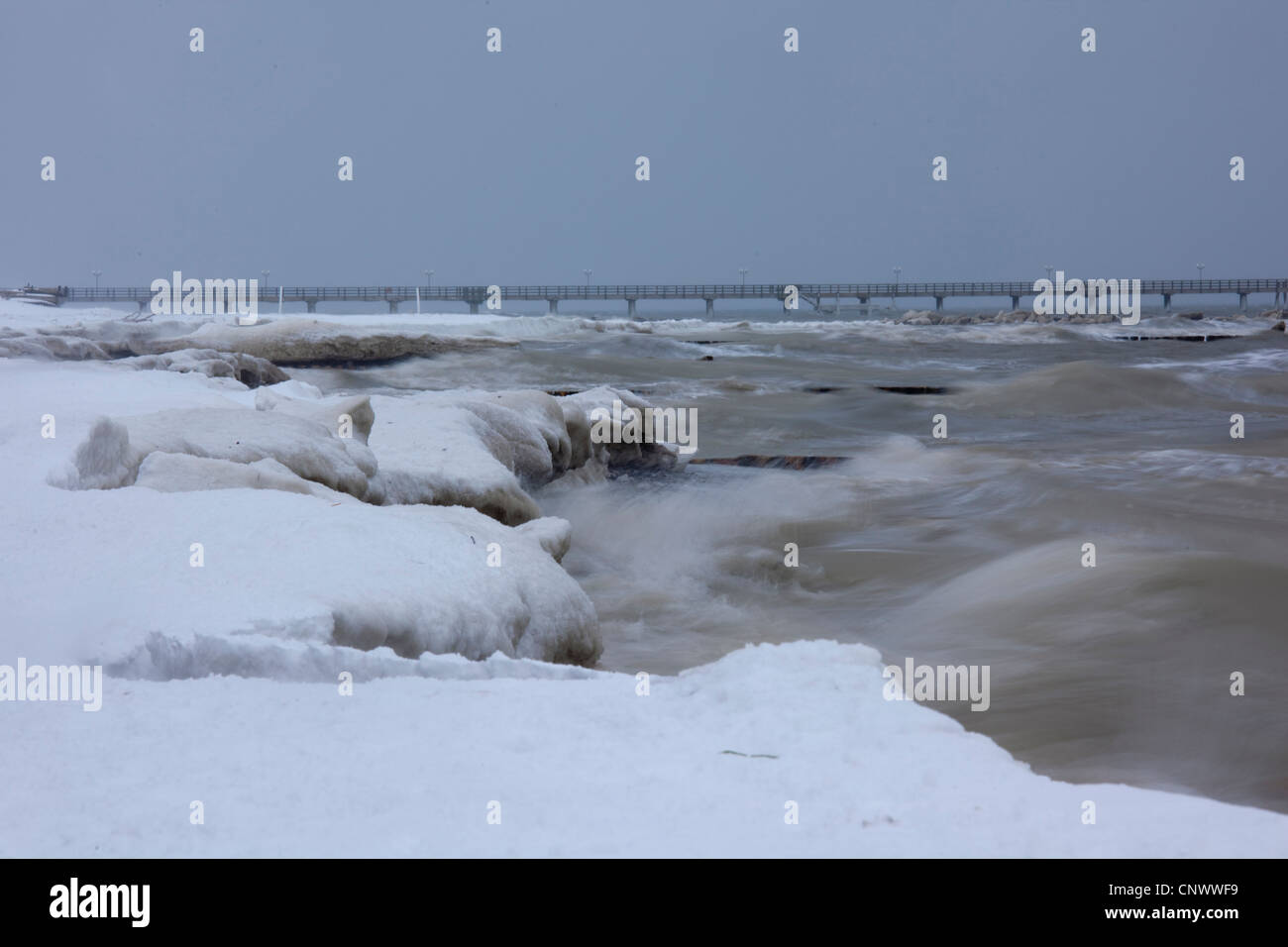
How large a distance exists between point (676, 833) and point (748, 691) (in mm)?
873

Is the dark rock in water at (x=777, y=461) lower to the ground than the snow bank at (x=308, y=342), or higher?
lower

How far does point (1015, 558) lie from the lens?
7508 mm

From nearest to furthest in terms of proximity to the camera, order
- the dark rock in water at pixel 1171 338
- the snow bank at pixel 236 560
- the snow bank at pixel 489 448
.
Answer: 1. the snow bank at pixel 236 560
2. the snow bank at pixel 489 448
3. the dark rock in water at pixel 1171 338

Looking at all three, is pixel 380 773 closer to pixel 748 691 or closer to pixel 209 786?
pixel 209 786

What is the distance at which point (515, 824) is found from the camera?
6.48 feet

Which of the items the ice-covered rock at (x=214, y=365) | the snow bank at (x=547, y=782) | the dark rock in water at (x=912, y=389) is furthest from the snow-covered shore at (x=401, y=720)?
the dark rock in water at (x=912, y=389)

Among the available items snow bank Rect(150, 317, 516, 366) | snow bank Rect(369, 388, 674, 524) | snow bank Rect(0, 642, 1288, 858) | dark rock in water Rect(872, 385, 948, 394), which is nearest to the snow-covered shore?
snow bank Rect(0, 642, 1288, 858)

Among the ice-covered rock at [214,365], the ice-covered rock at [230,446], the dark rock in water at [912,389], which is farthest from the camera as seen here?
the dark rock in water at [912,389]

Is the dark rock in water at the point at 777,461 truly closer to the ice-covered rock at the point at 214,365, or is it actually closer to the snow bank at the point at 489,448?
the snow bank at the point at 489,448

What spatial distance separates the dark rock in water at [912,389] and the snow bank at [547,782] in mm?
17087

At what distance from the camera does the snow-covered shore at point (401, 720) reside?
1946 mm

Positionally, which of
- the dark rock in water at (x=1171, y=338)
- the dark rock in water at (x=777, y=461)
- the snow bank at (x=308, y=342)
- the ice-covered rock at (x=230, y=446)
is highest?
the dark rock in water at (x=1171, y=338)

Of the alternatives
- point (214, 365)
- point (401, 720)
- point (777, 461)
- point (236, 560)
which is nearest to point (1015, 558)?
point (777, 461)
